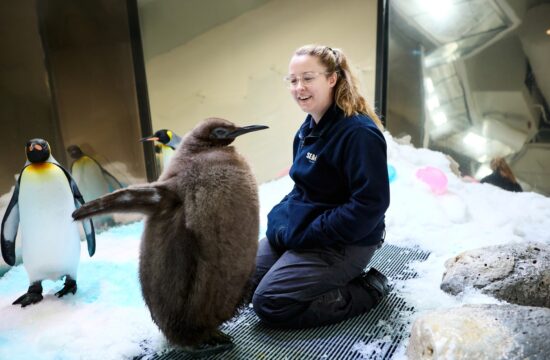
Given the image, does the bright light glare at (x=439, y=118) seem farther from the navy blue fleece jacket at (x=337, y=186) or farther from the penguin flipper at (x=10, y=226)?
the penguin flipper at (x=10, y=226)

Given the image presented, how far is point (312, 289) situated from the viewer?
5.12 ft

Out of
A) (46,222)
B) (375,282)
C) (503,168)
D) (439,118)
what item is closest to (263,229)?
(375,282)

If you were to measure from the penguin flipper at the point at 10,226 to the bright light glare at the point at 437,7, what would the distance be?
2.92 metres

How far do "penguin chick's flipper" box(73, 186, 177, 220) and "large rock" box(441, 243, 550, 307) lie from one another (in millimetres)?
1300

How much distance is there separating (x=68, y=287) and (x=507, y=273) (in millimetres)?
1912

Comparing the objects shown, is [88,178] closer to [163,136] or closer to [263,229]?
[163,136]

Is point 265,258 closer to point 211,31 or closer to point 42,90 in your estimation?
point 42,90

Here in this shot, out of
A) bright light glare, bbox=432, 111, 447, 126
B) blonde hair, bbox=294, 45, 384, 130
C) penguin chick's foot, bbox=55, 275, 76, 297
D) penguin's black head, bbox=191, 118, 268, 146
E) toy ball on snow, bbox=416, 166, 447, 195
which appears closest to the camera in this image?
penguin's black head, bbox=191, 118, 268, 146

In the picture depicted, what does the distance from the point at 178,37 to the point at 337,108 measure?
1.74 meters

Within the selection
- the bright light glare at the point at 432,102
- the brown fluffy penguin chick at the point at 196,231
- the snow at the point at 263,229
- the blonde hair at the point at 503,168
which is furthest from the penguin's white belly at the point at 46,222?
the blonde hair at the point at 503,168

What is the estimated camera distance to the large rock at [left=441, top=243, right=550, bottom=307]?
1643 millimetres

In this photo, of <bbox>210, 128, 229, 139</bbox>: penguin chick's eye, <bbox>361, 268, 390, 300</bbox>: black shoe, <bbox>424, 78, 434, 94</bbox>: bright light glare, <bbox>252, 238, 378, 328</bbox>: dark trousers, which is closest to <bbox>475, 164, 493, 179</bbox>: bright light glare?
<bbox>424, 78, 434, 94</bbox>: bright light glare

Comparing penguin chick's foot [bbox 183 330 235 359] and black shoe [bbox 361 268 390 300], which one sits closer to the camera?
penguin chick's foot [bbox 183 330 235 359]

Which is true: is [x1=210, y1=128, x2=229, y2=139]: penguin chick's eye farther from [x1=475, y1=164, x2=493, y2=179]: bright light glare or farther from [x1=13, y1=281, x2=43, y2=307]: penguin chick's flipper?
[x1=475, y1=164, x2=493, y2=179]: bright light glare
